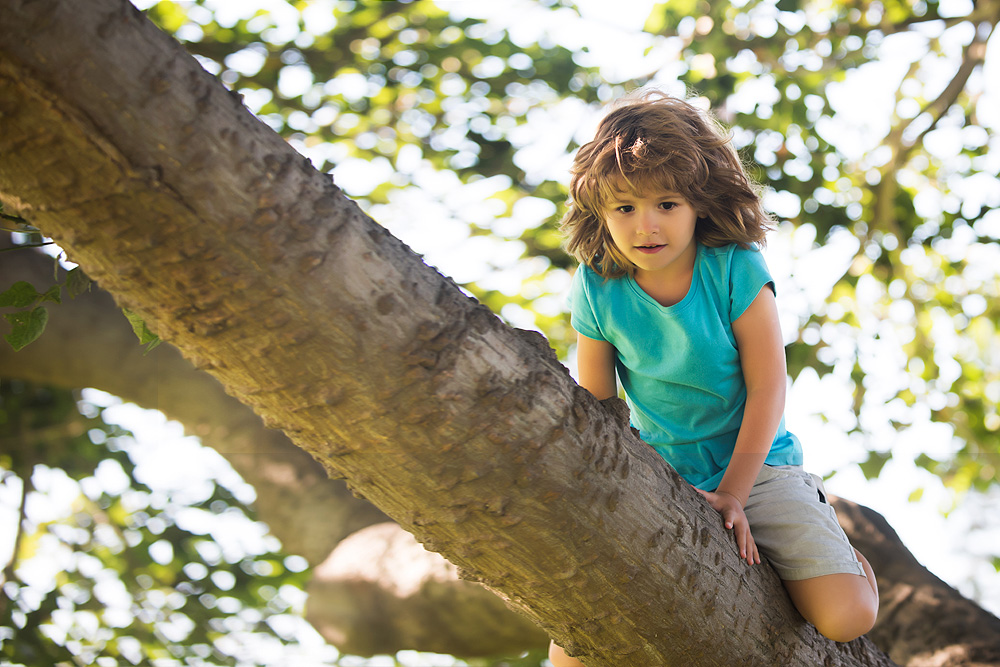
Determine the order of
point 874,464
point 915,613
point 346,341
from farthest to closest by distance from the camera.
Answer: point 874,464 < point 915,613 < point 346,341

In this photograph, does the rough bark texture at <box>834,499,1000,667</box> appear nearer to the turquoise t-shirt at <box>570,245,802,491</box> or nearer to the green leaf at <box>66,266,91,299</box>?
the turquoise t-shirt at <box>570,245,802,491</box>

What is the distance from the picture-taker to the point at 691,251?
1.58 meters

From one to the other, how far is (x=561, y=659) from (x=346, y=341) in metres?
1.02

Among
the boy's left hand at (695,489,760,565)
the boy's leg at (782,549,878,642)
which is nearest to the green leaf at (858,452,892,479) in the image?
the boy's leg at (782,549,878,642)

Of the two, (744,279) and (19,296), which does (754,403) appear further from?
(19,296)

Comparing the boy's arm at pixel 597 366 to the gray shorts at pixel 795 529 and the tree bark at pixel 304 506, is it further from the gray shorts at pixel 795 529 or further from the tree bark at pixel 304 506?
the tree bark at pixel 304 506

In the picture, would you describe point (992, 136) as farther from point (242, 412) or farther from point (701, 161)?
point (242, 412)

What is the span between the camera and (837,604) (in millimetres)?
1392

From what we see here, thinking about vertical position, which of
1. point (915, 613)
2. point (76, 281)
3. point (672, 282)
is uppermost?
point (672, 282)

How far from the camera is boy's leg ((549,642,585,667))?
5.16 ft

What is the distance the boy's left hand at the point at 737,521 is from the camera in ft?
4.42

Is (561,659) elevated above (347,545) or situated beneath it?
elevated above

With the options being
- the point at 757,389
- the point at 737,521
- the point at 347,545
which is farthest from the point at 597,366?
the point at 347,545

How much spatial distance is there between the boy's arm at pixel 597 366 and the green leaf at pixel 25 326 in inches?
40.3
